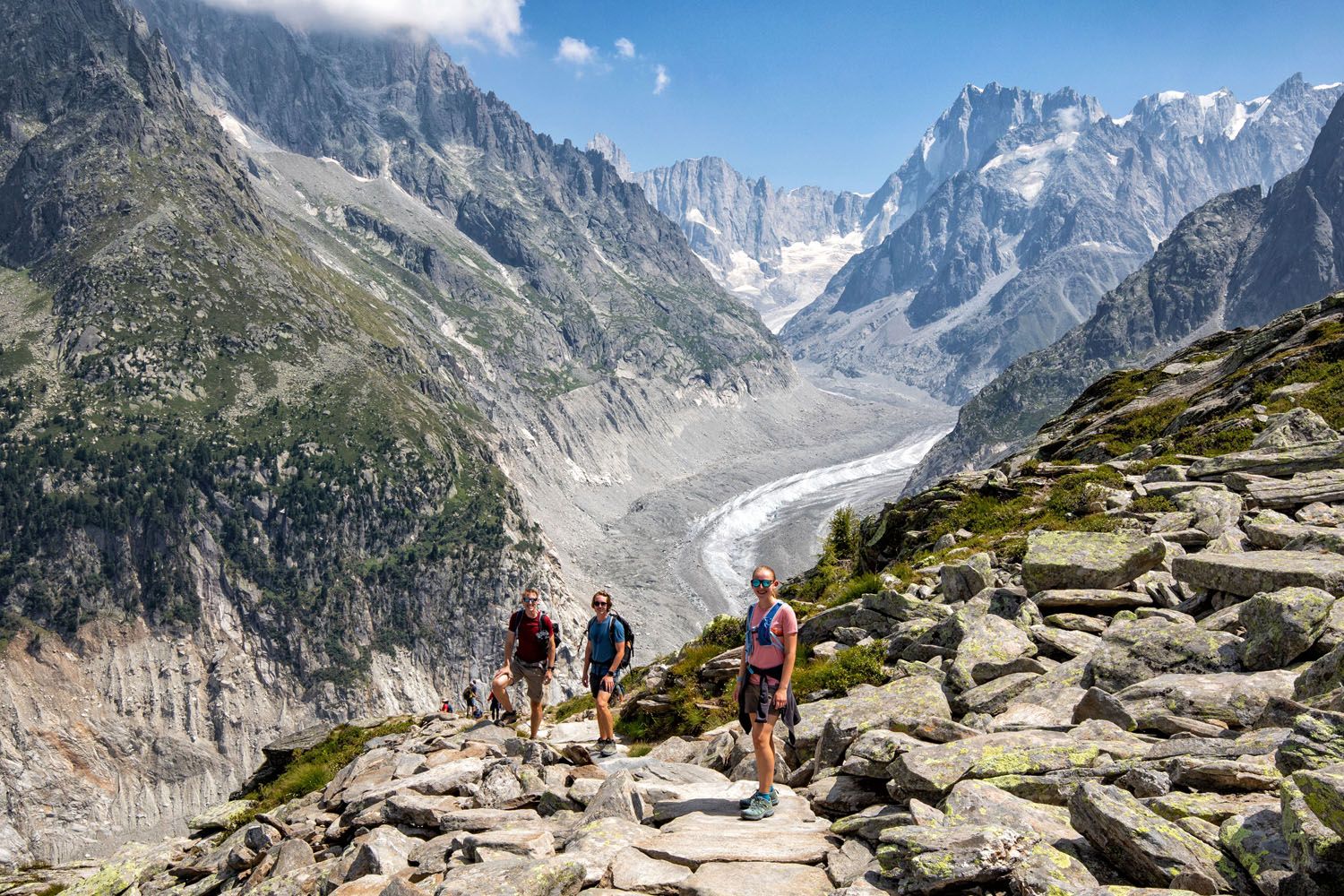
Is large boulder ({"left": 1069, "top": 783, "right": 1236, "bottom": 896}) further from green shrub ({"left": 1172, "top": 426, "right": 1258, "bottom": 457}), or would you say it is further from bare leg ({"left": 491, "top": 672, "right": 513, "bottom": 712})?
green shrub ({"left": 1172, "top": 426, "right": 1258, "bottom": 457})

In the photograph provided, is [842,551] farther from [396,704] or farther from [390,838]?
[396,704]

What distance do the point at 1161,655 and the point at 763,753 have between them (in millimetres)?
7130

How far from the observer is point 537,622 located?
72.5 ft

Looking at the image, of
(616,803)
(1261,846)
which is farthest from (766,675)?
(1261,846)

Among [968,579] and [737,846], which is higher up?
[968,579]

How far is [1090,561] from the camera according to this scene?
18312 millimetres

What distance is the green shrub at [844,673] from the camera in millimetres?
17547

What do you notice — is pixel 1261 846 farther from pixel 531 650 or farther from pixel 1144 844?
pixel 531 650

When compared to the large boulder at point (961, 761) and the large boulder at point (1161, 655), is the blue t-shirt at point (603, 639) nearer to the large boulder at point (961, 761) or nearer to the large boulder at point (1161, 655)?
the large boulder at point (961, 761)

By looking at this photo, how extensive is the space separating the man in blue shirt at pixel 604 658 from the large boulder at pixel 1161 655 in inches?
442

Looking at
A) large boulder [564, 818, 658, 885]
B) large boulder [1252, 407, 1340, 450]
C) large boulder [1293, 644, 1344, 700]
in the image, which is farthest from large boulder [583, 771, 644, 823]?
large boulder [1252, 407, 1340, 450]

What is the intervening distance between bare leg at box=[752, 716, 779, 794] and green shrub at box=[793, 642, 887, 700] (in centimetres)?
468

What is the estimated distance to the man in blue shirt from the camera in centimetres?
1964

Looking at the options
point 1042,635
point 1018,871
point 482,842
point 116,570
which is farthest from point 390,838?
point 116,570
